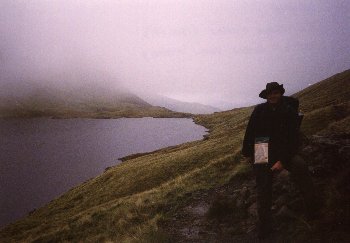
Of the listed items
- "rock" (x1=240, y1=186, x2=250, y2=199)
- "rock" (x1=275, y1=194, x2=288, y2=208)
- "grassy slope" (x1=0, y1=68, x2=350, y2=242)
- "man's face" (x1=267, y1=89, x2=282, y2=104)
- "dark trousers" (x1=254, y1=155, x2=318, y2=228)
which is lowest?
"grassy slope" (x1=0, y1=68, x2=350, y2=242)

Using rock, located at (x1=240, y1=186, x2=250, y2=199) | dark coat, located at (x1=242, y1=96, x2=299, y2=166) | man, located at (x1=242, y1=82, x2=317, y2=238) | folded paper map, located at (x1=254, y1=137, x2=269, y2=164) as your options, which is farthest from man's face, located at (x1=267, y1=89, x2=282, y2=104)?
rock, located at (x1=240, y1=186, x2=250, y2=199)

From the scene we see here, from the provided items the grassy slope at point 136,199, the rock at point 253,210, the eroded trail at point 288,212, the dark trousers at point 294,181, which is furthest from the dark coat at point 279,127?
the grassy slope at point 136,199

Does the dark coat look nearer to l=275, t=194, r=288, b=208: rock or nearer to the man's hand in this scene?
the man's hand

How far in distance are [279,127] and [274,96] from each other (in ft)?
2.79

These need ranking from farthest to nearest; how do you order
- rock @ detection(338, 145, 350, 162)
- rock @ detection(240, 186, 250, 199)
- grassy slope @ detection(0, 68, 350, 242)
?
grassy slope @ detection(0, 68, 350, 242) → rock @ detection(240, 186, 250, 199) → rock @ detection(338, 145, 350, 162)

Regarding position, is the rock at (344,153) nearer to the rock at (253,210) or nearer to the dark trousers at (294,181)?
the dark trousers at (294,181)

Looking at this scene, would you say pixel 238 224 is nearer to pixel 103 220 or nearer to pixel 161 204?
pixel 161 204

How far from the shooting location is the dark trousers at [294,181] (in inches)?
320

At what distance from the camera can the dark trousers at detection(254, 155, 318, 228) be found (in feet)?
26.7

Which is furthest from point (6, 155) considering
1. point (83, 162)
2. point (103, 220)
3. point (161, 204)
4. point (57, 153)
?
point (161, 204)

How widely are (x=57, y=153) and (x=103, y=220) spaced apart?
7239cm

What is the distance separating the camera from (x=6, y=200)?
159ft

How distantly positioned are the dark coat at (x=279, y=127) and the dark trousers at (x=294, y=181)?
24 cm

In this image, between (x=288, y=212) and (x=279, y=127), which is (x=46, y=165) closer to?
(x=288, y=212)
